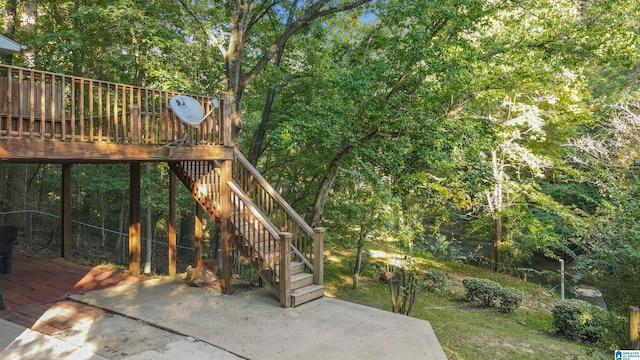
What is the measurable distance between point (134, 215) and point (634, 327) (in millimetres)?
7690

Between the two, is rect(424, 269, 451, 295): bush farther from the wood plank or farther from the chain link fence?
the wood plank

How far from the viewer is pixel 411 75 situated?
28.8 feet

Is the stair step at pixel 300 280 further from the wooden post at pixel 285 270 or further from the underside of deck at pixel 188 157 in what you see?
the wooden post at pixel 285 270

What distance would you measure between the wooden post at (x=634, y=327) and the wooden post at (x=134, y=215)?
25.0 feet

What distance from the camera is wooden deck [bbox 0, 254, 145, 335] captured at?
5211mm

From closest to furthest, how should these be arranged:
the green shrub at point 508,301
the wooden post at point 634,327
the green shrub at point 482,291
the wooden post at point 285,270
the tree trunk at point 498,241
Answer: the wooden post at point 634,327, the wooden post at point 285,270, the green shrub at point 508,301, the green shrub at point 482,291, the tree trunk at point 498,241

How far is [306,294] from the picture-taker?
6246mm

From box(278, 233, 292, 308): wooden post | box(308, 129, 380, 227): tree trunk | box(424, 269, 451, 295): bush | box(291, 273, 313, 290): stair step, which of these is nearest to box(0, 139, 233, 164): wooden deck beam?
box(278, 233, 292, 308): wooden post

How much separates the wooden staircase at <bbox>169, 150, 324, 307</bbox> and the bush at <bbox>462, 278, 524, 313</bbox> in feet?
15.5

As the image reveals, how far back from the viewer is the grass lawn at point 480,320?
20.4 feet

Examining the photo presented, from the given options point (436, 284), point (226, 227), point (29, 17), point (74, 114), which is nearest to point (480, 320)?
point (436, 284)

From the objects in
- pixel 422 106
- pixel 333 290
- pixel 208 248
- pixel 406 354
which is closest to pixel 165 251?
pixel 208 248

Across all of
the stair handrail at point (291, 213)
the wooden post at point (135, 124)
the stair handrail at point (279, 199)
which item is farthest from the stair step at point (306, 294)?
the wooden post at point (135, 124)

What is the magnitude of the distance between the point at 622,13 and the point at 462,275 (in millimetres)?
8649
